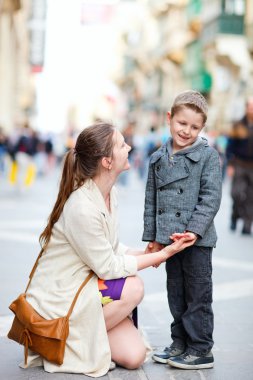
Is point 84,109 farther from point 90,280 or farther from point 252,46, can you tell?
point 90,280

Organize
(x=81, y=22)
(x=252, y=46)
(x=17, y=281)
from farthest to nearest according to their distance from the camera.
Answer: (x=81, y=22), (x=252, y=46), (x=17, y=281)

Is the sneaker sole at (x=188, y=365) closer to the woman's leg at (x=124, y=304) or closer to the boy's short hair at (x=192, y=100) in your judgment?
the woman's leg at (x=124, y=304)

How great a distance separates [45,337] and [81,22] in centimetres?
3534

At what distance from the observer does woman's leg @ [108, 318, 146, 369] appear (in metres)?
4.39

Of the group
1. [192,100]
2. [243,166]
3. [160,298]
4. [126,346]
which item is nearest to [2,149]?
[243,166]

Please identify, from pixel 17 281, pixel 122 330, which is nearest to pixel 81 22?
pixel 17 281

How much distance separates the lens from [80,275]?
4324 mm

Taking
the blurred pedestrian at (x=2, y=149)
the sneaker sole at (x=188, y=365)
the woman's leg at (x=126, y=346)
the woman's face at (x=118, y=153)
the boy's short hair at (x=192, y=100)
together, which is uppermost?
the boy's short hair at (x=192, y=100)

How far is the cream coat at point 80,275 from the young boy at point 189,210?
0.95 feet

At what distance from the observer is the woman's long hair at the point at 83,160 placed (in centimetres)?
437

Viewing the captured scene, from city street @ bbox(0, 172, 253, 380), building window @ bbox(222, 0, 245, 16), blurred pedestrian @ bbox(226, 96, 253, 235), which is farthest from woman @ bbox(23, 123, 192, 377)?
building window @ bbox(222, 0, 245, 16)

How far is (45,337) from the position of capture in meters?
4.16

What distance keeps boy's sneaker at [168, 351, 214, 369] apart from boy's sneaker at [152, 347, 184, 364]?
0.25ft

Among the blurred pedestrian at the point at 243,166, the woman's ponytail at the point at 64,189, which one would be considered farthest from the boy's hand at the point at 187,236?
the blurred pedestrian at the point at 243,166
